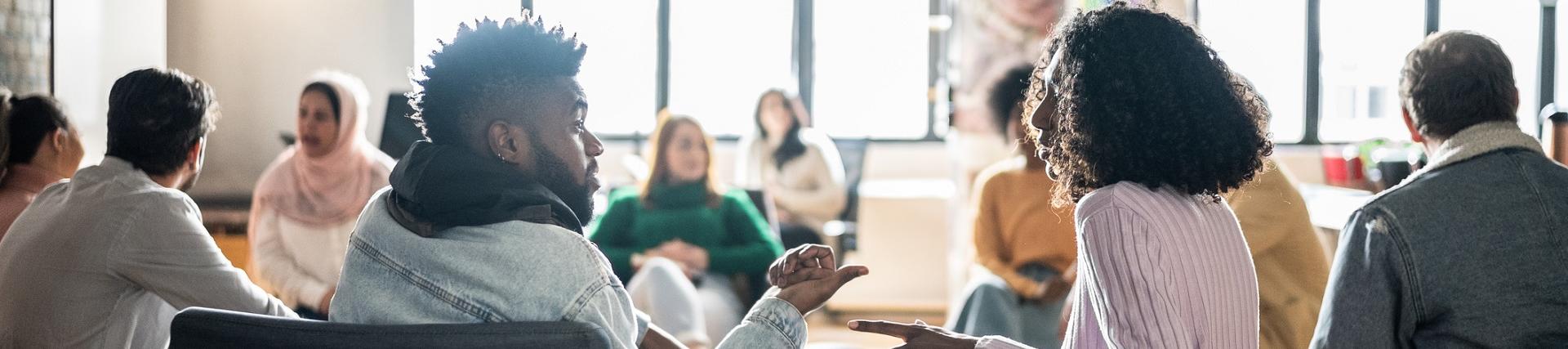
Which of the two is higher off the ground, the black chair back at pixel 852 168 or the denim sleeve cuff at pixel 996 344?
the denim sleeve cuff at pixel 996 344

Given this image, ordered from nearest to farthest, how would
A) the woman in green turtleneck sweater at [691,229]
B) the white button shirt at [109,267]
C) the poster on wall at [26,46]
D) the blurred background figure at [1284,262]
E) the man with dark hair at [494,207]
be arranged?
the man with dark hair at [494,207] < the white button shirt at [109,267] < the blurred background figure at [1284,262] < the poster on wall at [26,46] < the woman in green turtleneck sweater at [691,229]

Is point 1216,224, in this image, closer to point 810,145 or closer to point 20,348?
point 20,348

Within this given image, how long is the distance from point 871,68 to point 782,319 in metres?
6.03

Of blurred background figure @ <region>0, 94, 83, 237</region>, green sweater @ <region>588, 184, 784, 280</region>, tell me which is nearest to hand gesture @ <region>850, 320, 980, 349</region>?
blurred background figure @ <region>0, 94, 83, 237</region>

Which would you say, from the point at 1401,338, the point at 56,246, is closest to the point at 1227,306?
the point at 1401,338

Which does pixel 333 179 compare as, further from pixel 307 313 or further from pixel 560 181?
pixel 560 181

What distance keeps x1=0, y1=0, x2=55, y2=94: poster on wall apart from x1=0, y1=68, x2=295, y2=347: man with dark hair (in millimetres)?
1694

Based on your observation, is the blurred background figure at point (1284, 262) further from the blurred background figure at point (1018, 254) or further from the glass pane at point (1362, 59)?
the glass pane at point (1362, 59)

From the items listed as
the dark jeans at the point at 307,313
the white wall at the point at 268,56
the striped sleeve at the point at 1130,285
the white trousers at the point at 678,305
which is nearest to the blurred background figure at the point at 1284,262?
the striped sleeve at the point at 1130,285

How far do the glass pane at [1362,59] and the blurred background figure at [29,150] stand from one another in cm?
700

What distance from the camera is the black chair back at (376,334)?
109 centimetres

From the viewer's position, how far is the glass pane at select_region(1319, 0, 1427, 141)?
7.51 meters

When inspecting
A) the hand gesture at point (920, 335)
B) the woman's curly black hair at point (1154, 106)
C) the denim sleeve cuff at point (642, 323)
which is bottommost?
the denim sleeve cuff at point (642, 323)

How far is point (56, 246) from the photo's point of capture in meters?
1.72
